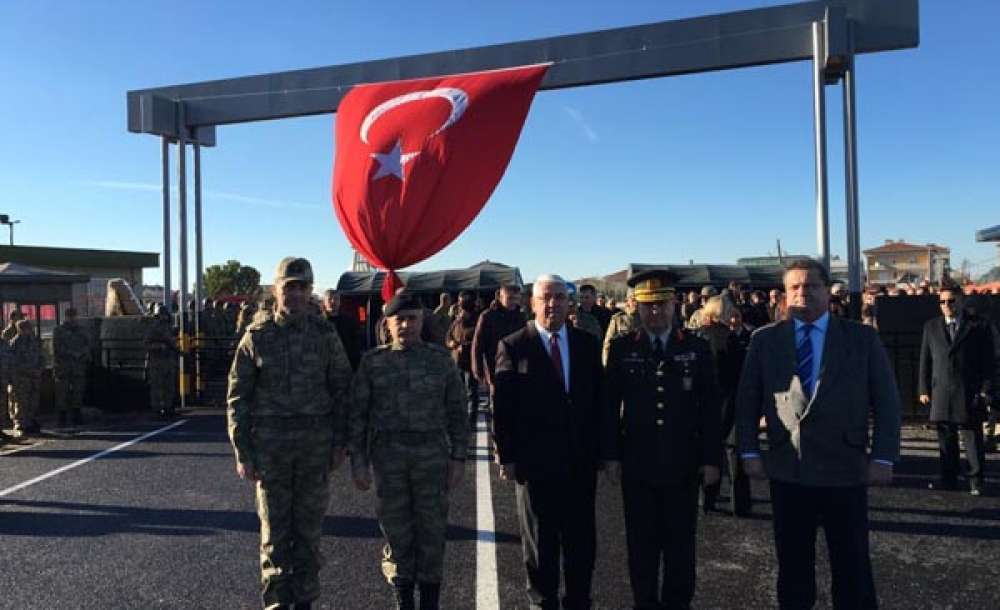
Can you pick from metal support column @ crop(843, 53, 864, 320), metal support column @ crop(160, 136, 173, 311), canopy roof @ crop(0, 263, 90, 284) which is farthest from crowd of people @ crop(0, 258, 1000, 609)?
canopy roof @ crop(0, 263, 90, 284)

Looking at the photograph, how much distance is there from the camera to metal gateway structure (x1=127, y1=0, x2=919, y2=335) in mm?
8359

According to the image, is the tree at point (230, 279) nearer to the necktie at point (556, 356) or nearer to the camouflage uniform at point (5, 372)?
the camouflage uniform at point (5, 372)

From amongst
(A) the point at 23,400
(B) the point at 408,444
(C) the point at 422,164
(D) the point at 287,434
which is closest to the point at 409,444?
(B) the point at 408,444

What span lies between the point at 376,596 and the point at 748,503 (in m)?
3.09

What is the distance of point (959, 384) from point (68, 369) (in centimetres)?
1157

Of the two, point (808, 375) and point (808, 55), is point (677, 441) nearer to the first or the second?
point (808, 375)

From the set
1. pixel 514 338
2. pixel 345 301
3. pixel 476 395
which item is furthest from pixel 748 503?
pixel 345 301

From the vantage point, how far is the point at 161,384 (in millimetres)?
11352

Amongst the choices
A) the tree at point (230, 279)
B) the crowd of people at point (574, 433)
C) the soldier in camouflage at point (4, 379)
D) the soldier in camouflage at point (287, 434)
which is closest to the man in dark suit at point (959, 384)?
the crowd of people at point (574, 433)

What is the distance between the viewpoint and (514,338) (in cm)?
378

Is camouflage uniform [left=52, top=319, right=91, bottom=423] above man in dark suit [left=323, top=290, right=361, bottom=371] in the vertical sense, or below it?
below

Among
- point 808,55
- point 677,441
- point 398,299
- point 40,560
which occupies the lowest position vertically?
point 40,560

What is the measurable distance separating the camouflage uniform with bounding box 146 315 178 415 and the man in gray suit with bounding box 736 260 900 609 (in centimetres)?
1021

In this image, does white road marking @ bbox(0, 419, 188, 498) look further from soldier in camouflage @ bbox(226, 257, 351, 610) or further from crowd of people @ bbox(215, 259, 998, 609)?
crowd of people @ bbox(215, 259, 998, 609)
